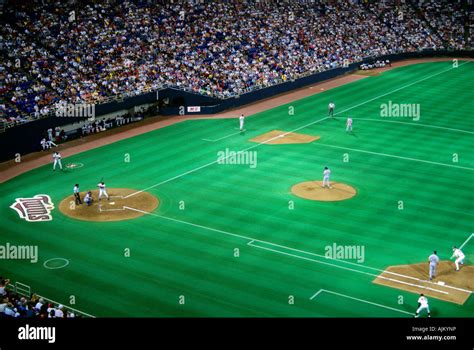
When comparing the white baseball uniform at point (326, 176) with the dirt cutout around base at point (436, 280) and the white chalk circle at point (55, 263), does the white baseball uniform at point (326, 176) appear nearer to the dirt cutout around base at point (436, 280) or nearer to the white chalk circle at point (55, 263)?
the dirt cutout around base at point (436, 280)

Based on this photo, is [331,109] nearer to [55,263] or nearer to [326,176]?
[326,176]

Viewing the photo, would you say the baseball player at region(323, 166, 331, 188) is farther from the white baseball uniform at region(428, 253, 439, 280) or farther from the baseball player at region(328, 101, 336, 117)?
the baseball player at region(328, 101, 336, 117)

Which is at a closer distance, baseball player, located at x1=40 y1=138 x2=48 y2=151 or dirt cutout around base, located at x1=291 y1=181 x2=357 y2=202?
dirt cutout around base, located at x1=291 y1=181 x2=357 y2=202

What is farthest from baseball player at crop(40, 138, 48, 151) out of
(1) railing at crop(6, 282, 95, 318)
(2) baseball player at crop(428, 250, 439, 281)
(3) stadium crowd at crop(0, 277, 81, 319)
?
(2) baseball player at crop(428, 250, 439, 281)
